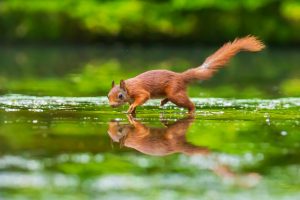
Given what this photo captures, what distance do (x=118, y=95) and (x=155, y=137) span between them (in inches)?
68.7

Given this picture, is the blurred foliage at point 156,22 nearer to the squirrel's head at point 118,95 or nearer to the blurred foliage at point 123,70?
the blurred foliage at point 123,70

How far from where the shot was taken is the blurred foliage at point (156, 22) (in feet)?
88.4

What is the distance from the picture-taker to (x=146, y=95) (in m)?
8.85

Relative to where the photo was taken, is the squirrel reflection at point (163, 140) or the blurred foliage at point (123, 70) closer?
the squirrel reflection at point (163, 140)

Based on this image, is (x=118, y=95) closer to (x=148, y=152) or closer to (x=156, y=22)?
(x=148, y=152)

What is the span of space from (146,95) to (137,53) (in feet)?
49.5

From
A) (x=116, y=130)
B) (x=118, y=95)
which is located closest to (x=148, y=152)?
(x=116, y=130)

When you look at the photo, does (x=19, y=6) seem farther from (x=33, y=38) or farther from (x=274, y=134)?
(x=274, y=134)

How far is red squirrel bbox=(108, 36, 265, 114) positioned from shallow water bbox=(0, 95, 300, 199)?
19 centimetres

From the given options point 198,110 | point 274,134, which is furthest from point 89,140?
point 198,110

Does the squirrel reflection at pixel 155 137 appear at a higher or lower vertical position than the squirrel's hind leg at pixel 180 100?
lower

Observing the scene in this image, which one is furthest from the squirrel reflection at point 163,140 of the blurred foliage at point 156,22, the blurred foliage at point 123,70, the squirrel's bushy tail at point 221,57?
the blurred foliage at point 156,22

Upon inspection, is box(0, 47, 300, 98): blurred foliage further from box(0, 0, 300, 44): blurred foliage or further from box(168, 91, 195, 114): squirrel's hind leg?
box(168, 91, 195, 114): squirrel's hind leg

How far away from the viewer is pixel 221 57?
956 centimetres
